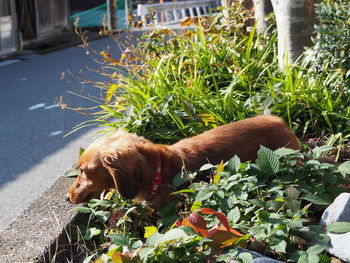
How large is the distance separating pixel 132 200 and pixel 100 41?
1336 cm

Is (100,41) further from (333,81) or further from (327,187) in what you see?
(327,187)

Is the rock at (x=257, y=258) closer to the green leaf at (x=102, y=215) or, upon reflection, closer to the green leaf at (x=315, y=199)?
the green leaf at (x=315, y=199)

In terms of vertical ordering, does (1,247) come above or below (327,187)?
below

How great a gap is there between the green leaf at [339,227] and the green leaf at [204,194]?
0.60 meters

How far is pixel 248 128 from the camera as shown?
391cm

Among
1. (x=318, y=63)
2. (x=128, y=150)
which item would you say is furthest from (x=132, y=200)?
(x=318, y=63)

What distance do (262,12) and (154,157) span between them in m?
3.19

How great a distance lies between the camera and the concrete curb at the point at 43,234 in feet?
10.5

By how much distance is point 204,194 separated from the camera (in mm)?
3070

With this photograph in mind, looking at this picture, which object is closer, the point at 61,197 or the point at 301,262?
the point at 301,262

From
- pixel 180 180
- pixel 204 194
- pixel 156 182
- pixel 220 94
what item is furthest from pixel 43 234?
pixel 220 94

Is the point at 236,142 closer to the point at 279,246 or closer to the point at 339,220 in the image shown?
the point at 339,220

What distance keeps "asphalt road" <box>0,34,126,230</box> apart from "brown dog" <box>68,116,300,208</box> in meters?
1.50

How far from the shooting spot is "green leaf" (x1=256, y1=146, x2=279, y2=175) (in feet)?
10.6
